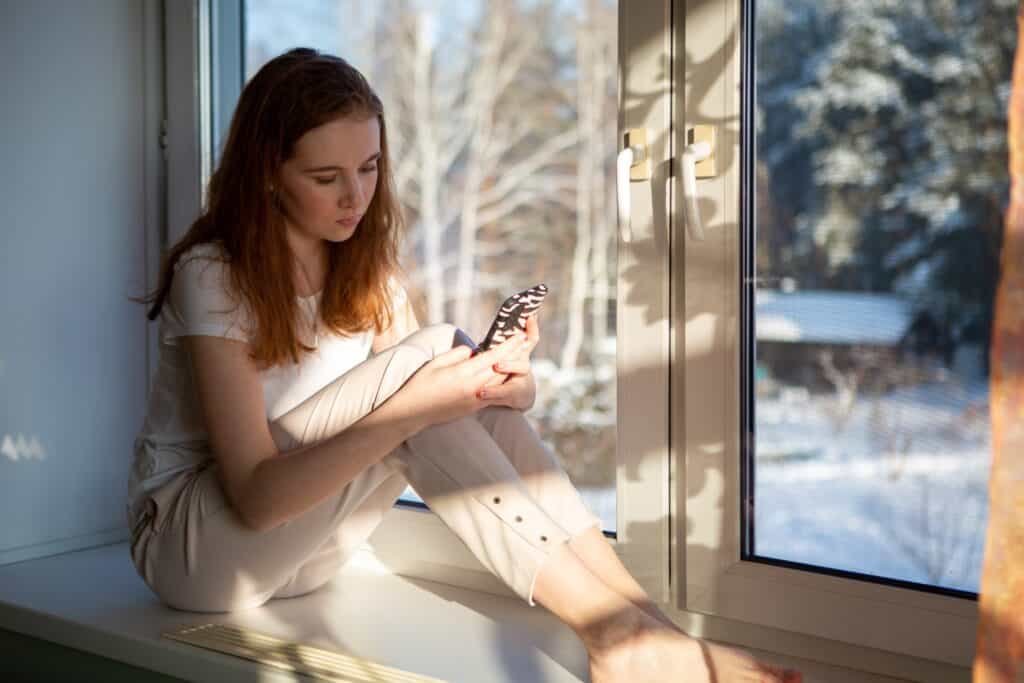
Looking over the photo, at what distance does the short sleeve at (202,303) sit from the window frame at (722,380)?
698 millimetres

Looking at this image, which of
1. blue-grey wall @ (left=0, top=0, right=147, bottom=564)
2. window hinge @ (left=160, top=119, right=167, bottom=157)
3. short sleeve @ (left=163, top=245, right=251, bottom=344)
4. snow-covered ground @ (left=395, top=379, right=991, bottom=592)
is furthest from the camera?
window hinge @ (left=160, top=119, right=167, bottom=157)

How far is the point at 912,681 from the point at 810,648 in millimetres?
154

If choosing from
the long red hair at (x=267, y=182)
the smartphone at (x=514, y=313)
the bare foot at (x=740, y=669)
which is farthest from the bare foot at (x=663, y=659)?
the long red hair at (x=267, y=182)

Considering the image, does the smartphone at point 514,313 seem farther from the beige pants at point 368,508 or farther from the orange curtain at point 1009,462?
the orange curtain at point 1009,462

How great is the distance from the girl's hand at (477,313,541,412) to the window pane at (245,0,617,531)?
0.75 ft

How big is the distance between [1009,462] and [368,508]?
4.07 ft

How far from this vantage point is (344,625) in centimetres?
197

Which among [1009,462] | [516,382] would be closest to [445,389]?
[516,382]

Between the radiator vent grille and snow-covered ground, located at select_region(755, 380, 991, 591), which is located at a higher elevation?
snow-covered ground, located at select_region(755, 380, 991, 591)

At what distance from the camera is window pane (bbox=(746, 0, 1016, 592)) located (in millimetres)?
1640

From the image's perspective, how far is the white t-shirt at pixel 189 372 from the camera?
1.90m

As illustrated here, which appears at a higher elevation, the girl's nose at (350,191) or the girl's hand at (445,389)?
the girl's nose at (350,191)

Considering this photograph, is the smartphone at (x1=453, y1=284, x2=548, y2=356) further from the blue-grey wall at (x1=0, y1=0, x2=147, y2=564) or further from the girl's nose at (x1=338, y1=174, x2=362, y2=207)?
the blue-grey wall at (x1=0, y1=0, x2=147, y2=564)

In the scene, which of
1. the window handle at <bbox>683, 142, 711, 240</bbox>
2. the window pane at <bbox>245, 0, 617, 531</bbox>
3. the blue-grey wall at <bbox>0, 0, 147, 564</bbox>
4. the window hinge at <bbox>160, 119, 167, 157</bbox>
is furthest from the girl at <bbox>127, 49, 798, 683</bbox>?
the window hinge at <bbox>160, 119, 167, 157</bbox>
